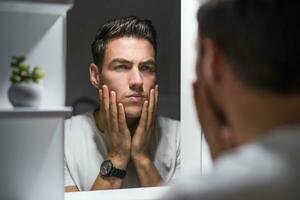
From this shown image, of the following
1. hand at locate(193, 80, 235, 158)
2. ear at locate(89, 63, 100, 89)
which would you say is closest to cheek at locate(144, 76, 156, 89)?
ear at locate(89, 63, 100, 89)

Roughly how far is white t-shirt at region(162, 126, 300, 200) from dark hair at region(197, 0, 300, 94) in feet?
0.21

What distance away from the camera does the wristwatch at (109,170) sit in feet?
6.84

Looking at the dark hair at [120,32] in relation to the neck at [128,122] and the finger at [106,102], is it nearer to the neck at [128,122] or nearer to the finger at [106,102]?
the finger at [106,102]

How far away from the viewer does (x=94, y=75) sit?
2.04 meters

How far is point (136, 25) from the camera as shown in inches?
84.1

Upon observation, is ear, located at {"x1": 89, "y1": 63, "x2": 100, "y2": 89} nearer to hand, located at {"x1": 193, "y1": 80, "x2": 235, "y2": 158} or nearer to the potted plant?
the potted plant

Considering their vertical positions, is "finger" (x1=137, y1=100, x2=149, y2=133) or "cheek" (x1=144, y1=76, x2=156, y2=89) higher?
"cheek" (x1=144, y1=76, x2=156, y2=89)

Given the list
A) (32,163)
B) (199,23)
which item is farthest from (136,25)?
(199,23)

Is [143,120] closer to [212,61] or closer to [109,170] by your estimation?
[109,170]

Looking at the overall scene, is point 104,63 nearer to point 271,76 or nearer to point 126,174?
point 126,174

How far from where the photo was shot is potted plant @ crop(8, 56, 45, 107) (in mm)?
1662

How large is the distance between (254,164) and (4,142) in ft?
4.68

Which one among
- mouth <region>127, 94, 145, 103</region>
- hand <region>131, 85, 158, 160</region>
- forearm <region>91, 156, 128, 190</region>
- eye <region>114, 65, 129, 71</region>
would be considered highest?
eye <region>114, 65, 129, 71</region>

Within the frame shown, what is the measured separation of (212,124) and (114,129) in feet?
4.74
